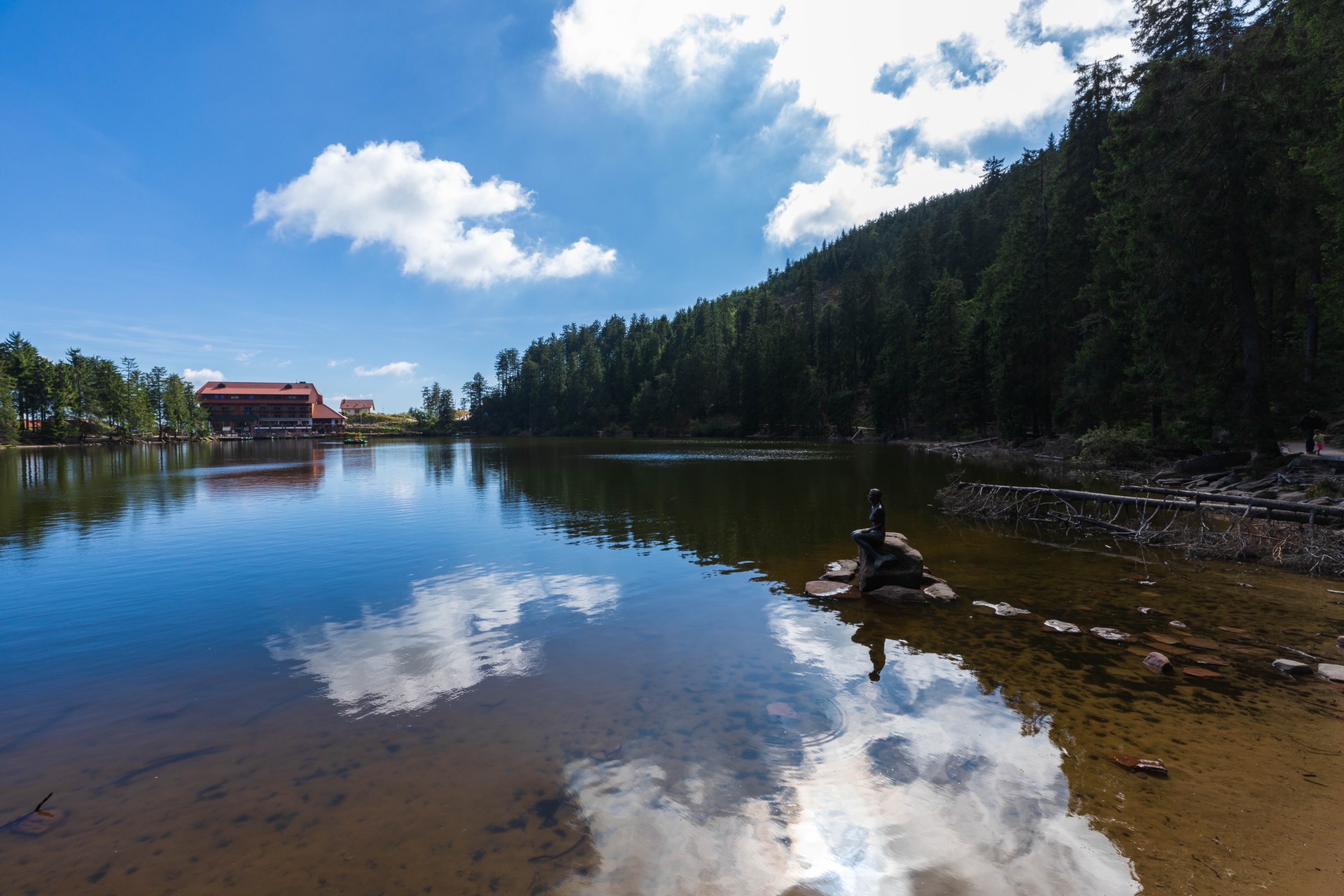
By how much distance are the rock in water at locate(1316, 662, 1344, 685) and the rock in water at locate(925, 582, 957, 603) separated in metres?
5.94

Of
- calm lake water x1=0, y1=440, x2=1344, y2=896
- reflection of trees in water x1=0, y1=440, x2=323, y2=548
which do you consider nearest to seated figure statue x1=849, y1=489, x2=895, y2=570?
calm lake water x1=0, y1=440, x2=1344, y2=896

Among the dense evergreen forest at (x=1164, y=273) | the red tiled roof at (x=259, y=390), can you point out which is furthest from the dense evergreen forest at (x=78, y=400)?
the dense evergreen forest at (x=1164, y=273)

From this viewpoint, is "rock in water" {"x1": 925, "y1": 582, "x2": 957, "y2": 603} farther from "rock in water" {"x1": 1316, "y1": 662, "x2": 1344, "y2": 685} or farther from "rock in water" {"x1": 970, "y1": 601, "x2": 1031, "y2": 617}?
"rock in water" {"x1": 1316, "y1": 662, "x2": 1344, "y2": 685}

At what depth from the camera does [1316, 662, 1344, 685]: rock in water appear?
9180mm

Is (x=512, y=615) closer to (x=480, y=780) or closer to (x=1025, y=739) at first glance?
(x=480, y=780)

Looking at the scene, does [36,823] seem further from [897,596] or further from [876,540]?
[876,540]

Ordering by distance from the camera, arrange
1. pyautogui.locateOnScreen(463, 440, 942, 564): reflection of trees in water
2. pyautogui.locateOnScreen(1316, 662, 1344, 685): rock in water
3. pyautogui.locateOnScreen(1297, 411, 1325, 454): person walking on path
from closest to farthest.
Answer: pyautogui.locateOnScreen(1316, 662, 1344, 685): rock in water < pyautogui.locateOnScreen(463, 440, 942, 564): reflection of trees in water < pyautogui.locateOnScreen(1297, 411, 1325, 454): person walking on path

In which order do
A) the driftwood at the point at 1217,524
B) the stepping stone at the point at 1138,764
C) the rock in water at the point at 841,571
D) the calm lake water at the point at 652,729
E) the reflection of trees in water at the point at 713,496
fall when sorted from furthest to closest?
the reflection of trees in water at the point at 713,496, the rock in water at the point at 841,571, the driftwood at the point at 1217,524, the stepping stone at the point at 1138,764, the calm lake water at the point at 652,729

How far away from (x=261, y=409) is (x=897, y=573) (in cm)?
19004

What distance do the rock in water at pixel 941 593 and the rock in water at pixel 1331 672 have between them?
19.5ft

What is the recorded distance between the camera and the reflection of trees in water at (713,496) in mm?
22312

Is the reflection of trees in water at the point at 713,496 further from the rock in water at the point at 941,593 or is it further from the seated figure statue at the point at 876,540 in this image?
the rock in water at the point at 941,593

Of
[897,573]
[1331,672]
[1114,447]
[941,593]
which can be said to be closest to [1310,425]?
[1114,447]

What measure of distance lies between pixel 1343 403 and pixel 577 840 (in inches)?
1600
